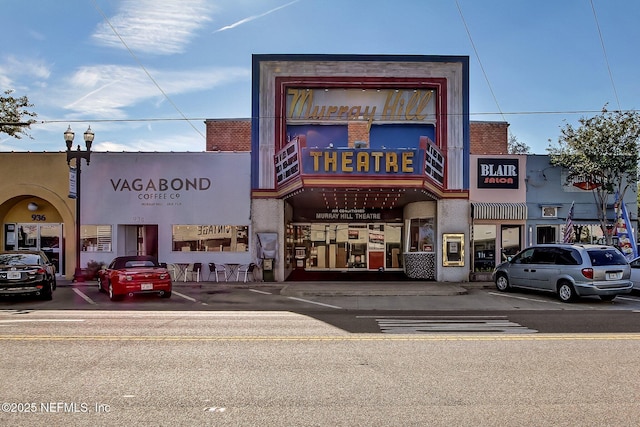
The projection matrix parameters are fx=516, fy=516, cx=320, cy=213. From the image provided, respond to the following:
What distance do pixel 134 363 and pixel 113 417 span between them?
2.32 m

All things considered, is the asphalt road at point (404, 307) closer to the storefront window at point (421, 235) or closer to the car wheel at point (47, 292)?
the car wheel at point (47, 292)

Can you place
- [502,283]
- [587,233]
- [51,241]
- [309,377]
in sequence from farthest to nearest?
[51,241]
[587,233]
[502,283]
[309,377]

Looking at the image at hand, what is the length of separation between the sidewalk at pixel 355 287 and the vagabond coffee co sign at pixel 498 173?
4.27 m

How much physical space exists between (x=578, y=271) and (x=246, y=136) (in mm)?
21686

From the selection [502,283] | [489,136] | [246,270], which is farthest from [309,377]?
[489,136]

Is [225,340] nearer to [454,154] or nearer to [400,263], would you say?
[454,154]

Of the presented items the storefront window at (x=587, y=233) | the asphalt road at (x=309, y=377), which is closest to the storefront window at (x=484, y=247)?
the storefront window at (x=587, y=233)

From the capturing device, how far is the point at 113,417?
5395 mm

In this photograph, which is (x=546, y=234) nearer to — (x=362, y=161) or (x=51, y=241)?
(x=362, y=161)

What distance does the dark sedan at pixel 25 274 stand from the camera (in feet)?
48.2

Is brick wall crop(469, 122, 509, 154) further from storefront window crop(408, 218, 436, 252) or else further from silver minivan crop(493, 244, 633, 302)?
silver minivan crop(493, 244, 633, 302)

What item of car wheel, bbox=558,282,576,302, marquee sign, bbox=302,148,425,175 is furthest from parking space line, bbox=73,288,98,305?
car wheel, bbox=558,282,576,302

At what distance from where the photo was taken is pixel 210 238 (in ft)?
70.8

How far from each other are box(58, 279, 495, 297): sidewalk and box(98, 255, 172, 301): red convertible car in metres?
3.59
